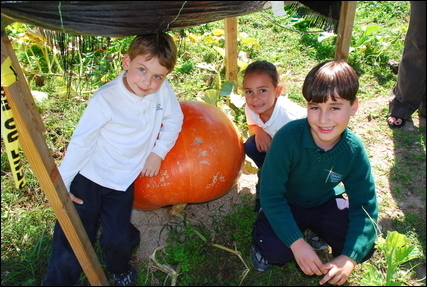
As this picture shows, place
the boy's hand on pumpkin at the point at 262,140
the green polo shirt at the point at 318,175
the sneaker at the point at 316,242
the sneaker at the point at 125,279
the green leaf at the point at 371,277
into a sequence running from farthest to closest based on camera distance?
the boy's hand on pumpkin at the point at 262,140 < the sneaker at the point at 316,242 < the sneaker at the point at 125,279 < the green polo shirt at the point at 318,175 < the green leaf at the point at 371,277

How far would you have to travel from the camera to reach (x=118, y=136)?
8.18 feet

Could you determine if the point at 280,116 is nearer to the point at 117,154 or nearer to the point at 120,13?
the point at 117,154

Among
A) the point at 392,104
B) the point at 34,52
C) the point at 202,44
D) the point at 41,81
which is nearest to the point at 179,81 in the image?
the point at 202,44

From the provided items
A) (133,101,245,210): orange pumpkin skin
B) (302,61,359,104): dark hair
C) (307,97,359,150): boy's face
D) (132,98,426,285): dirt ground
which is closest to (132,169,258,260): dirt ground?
(132,98,426,285): dirt ground

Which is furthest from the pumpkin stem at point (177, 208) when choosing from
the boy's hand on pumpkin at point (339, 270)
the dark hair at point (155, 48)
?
the boy's hand on pumpkin at point (339, 270)

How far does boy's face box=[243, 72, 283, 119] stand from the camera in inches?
114

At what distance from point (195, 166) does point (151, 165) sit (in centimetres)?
30

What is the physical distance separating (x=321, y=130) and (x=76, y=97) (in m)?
2.93

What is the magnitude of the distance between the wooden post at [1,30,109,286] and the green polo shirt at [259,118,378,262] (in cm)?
104

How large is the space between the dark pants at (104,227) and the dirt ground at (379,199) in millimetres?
268

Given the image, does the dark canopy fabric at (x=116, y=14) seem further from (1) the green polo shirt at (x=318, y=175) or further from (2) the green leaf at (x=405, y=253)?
(2) the green leaf at (x=405, y=253)

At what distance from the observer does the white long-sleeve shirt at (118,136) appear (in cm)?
236

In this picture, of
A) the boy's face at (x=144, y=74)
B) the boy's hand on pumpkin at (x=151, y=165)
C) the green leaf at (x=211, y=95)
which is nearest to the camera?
the boy's face at (x=144, y=74)

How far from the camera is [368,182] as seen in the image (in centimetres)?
233
